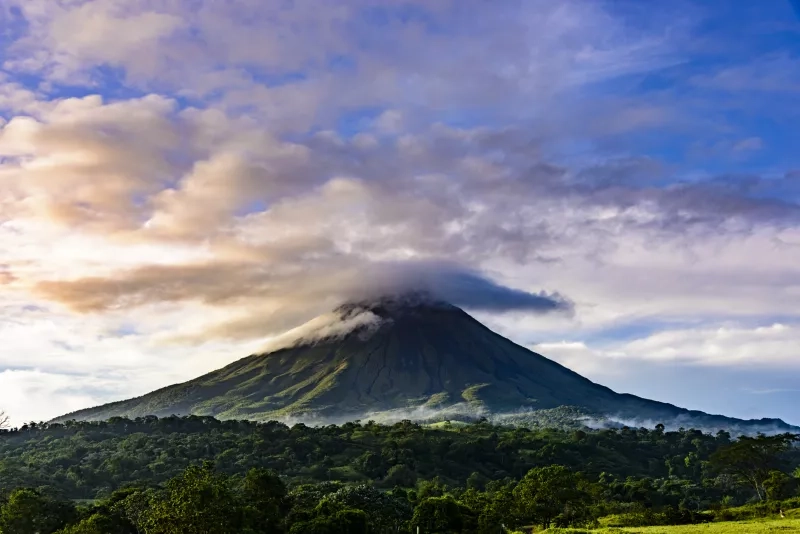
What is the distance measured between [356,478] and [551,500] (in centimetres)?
6552

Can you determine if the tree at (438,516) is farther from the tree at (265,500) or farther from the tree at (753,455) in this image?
the tree at (753,455)

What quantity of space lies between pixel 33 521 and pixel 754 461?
293 feet

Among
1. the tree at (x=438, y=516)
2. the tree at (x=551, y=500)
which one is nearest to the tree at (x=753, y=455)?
the tree at (x=551, y=500)

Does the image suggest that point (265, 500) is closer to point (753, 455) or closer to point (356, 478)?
point (356, 478)

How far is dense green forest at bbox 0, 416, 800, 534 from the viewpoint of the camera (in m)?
65.6

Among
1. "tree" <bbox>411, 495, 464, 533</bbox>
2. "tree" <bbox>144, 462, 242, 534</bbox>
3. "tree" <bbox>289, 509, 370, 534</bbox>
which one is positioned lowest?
"tree" <bbox>411, 495, 464, 533</bbox>

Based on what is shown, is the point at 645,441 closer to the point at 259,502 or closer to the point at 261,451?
the point at 261,451

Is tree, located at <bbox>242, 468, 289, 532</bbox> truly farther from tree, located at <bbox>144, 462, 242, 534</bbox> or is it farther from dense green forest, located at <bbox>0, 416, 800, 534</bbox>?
tree, located at <bbox>144, 462, 242, 534</bbox>

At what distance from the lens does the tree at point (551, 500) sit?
74.2 meters

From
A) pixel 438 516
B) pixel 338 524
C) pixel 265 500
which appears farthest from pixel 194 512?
pixel 438 516

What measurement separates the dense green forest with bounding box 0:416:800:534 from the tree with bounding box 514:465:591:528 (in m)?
0.18

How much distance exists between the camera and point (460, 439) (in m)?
174

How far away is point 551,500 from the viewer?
7481 cm

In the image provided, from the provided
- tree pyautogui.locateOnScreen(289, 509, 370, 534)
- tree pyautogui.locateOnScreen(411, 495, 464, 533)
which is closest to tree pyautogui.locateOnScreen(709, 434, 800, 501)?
tree pyautogui.locateOnScreen(411, 495, 464, 533)
